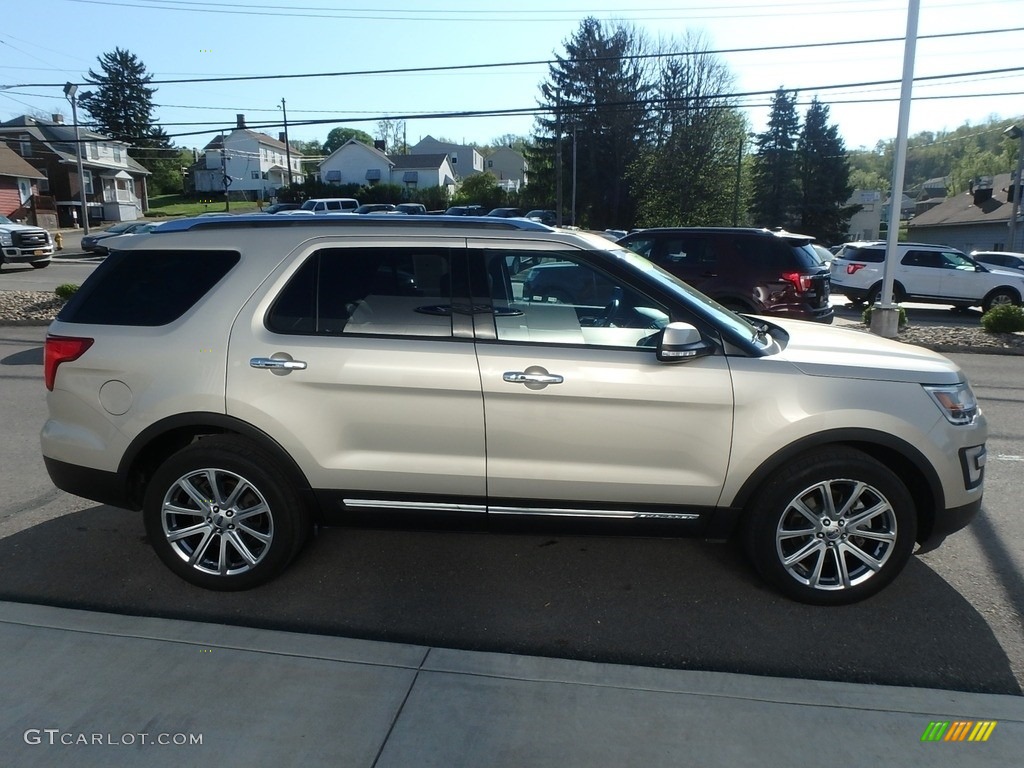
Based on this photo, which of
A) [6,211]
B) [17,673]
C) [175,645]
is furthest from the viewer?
[6,211]

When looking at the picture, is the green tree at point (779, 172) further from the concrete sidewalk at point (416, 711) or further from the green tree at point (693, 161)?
the concrete sidewalk at point (416, 711)

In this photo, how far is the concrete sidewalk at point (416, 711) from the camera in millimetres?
2752

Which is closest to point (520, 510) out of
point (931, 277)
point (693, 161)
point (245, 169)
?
point (931, 277)

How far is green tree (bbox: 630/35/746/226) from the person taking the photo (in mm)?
48188

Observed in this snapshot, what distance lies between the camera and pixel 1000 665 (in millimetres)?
3373

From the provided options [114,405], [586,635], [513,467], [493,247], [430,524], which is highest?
[493,247]

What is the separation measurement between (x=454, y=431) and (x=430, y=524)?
0.52 meters

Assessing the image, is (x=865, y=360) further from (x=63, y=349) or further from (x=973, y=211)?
(x=973, y=211)

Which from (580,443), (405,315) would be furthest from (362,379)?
(580,443)

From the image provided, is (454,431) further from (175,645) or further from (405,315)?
(175,645)

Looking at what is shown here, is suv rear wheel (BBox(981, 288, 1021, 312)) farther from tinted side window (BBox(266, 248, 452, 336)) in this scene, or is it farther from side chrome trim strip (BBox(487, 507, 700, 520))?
tinted side window (BBox(266, 248, 452, 336))

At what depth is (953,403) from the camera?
3.73 meters

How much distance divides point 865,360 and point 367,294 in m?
2.50

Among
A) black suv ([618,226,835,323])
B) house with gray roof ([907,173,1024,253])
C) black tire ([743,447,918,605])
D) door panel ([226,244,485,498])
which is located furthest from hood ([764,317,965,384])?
house with gray roof ([907,173,1024,253])
